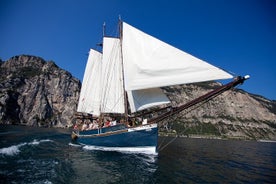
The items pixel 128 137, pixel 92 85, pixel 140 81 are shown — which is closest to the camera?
pixel 140 81

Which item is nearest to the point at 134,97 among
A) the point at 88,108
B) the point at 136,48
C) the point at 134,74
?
the point at 134,74

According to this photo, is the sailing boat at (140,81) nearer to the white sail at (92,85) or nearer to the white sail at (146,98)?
the white sail at (146,98)

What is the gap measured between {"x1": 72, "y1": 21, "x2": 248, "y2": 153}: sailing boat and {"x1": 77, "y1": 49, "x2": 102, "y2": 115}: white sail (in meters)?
5.31

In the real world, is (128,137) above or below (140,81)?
below

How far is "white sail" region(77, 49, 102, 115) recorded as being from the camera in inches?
1756

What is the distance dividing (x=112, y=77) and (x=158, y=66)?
17325mm

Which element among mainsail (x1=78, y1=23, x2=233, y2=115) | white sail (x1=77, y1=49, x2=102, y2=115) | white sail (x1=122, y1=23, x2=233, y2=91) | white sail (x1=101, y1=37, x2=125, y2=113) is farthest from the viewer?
white sail (x1=77, y1=49, x2=102, y2=115)

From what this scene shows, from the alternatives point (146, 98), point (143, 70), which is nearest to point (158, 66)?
point (143, 70)

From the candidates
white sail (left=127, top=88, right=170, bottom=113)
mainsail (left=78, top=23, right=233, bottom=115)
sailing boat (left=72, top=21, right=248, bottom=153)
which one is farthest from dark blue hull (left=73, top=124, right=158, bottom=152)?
mainsail (left=78, top=23, right=233, bottom=115)

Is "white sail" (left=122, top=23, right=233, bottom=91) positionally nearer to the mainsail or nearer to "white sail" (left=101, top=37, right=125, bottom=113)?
the mainsail

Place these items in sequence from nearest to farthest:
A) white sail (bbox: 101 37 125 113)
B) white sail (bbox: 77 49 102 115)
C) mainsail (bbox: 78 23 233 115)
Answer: mainsail (bbox: 78 23 233 115), white sail (bbox: 101 37 125 113), white sail (bbox: 77 49 102 115)

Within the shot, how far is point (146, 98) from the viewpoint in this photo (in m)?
25.5

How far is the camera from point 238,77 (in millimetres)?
18469

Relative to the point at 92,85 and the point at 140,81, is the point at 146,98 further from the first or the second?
the point at 92,85
